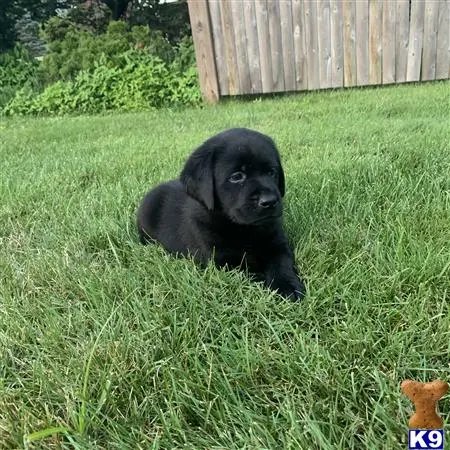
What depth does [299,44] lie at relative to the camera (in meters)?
6.75

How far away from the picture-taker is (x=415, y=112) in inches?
192

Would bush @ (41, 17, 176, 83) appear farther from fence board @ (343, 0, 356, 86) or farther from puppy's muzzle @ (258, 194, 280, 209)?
puppy's muzzle @ (258, 194, 280, 209)

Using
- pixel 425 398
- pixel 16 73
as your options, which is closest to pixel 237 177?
pixel 425 398

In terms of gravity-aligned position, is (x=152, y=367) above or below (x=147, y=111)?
above

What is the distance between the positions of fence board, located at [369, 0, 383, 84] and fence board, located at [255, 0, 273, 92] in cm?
131

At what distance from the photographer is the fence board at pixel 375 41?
6.39 meters

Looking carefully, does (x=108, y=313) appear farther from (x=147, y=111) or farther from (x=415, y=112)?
(x=147, y=111)

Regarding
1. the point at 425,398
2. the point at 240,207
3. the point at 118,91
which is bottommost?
the point at 118,91

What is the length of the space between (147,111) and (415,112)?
385 cm

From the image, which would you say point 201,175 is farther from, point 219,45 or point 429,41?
point 429,41

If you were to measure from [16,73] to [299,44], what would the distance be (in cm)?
532

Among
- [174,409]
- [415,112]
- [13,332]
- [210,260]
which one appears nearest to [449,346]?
[174,409]

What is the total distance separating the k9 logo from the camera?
720 millimetres

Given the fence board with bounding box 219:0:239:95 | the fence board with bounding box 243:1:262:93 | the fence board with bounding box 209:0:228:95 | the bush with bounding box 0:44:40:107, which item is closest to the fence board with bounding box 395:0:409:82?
the fence board with bounding box 243:1:262:93
